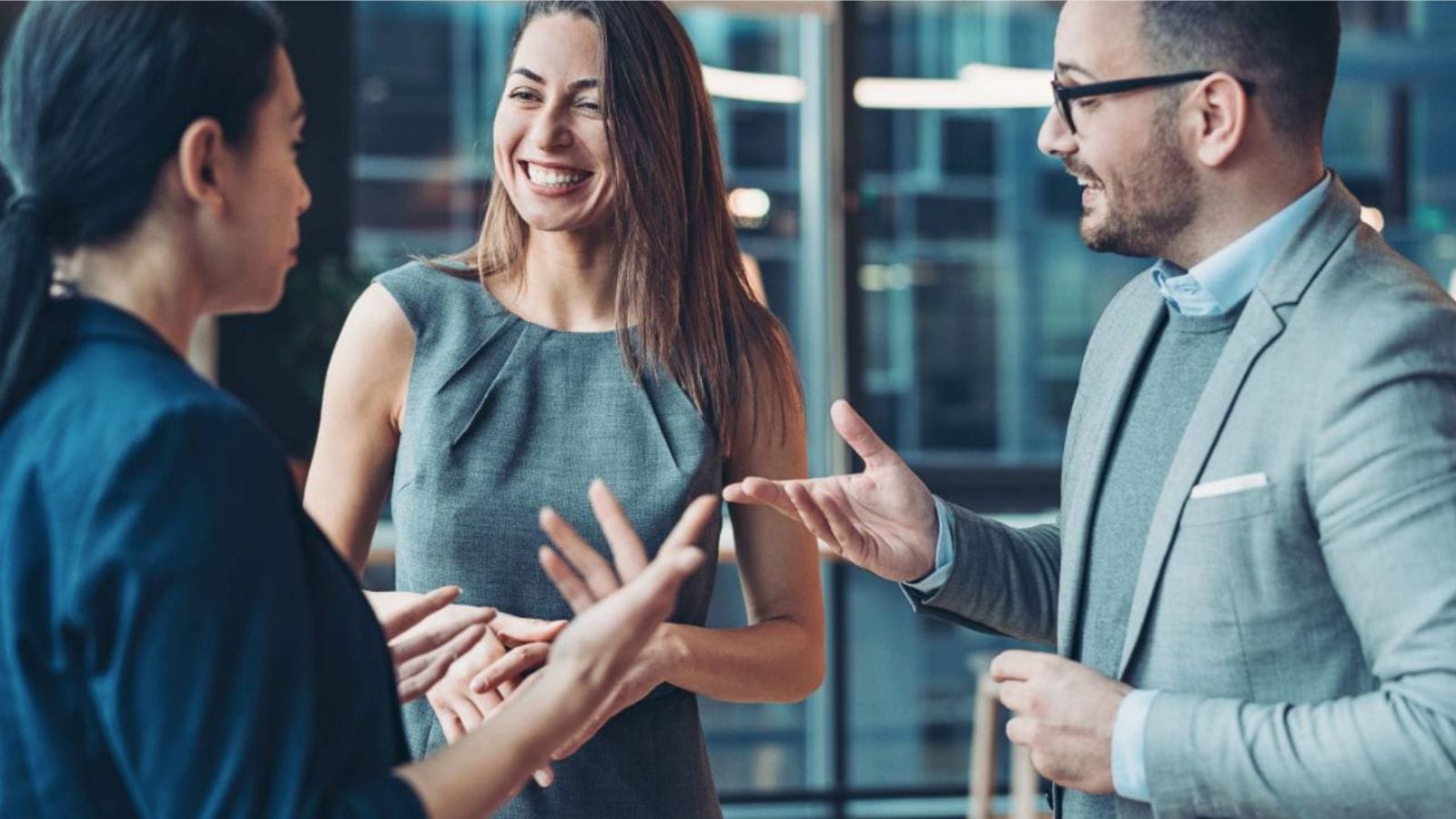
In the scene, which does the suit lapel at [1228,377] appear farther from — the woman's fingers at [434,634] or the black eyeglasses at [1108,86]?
the woman's fingers at [434,634]

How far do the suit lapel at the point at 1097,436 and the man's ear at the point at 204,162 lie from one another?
0.95 metres

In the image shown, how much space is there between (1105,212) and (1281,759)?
608 mm

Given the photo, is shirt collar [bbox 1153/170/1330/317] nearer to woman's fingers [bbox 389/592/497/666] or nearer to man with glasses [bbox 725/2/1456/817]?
man with glasses [bbox 725/2/1456/817]

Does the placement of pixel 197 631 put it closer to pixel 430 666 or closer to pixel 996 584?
pixel 430 666

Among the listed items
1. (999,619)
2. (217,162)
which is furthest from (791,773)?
(217,162)

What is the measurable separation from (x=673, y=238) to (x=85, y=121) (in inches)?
34.7

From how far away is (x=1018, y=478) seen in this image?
534cm

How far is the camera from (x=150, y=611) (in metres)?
0.95

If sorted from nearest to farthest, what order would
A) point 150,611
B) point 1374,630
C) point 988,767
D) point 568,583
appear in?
point 150,611, point 568,583, point 1374,630, point 988,767

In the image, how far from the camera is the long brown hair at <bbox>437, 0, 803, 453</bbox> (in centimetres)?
179

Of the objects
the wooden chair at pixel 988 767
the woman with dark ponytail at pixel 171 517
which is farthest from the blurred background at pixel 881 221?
the woman with dark ponytail at pixel 171 517

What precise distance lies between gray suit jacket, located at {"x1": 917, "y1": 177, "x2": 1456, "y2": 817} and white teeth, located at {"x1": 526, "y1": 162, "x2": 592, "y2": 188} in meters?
0.75

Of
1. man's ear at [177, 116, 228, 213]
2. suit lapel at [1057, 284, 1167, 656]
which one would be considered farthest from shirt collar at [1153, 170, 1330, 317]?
man's ear at [177, 116, 228, 213]

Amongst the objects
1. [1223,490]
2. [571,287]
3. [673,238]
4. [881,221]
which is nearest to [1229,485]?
[1223,490]
